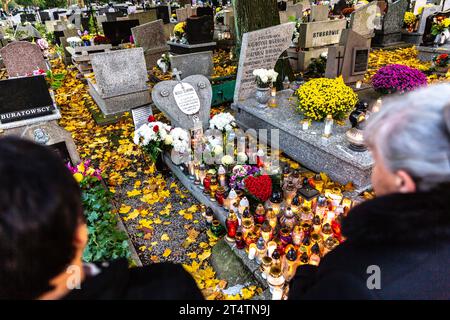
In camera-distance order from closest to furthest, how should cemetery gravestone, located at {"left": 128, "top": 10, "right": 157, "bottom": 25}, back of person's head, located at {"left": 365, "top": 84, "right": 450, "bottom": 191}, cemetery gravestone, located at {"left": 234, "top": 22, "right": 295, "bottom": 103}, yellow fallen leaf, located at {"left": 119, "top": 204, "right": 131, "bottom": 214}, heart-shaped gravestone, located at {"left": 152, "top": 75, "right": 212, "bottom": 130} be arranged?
back of person's head, located at {"left": 365, "top": 84, "right": 450, "bottom": 191} → yellow fallen leaf, located at {"left": 119, "top": 204, "right": 131, "bottom": 214} → heart-shaped gravestone, located at {"left": 152, "top": 75, "right": 212, "bottom": 130} → cemetery gravestone, located at {"left": 234, "top": 22, "right": 295, "bottom": 103} → cemetery gravestone, located at {"left": 128, "top": 10, "right": 157, "bottom": 25}

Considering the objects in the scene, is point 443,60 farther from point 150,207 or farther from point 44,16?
point 44,16

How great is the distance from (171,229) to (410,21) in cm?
1316

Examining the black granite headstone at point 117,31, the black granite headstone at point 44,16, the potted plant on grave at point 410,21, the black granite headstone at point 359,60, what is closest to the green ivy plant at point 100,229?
the black granite headstone at point 359,60

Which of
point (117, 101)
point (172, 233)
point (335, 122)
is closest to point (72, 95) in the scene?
point (117, 101)

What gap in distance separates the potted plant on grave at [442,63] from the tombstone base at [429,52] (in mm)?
1237

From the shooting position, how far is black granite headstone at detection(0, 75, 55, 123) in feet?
14.3

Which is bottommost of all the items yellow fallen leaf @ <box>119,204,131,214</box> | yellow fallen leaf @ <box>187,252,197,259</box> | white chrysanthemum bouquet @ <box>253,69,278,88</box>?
yellow fallen leaf @ <box>187,252,197,259</box>

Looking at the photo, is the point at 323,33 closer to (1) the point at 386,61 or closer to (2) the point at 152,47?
(1) the point at 386,61

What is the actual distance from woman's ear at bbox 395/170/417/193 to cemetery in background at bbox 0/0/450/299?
1842 millimetres

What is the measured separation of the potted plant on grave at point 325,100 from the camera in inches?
190

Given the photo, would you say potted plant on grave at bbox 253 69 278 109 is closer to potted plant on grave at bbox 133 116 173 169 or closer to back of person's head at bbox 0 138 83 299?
potted plant on grave at bbox 133 116 173 169

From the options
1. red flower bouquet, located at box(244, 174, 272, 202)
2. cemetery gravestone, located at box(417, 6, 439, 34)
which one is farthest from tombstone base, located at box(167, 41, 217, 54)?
cemetery gravestone, located at box(417, 6, 439, 34)

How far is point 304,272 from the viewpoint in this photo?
1729 millimetres
